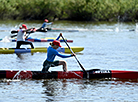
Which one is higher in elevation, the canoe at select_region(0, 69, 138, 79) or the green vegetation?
the green vegetation

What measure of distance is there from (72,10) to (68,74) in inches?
2799

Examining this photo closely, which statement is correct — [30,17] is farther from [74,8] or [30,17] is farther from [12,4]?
[74,8]

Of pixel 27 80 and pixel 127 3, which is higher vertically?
pixel 127 3

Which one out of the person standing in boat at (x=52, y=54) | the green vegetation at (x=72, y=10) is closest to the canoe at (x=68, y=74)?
the person standing in boat at (x=52, y=54)

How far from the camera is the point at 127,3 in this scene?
83438 millimetres

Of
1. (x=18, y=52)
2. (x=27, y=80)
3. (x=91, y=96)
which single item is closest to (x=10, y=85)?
(x=27, y=80)

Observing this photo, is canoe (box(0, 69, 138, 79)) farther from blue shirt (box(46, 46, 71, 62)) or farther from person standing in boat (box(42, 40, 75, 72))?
blue shirt (box(46, 46, 71, 62))

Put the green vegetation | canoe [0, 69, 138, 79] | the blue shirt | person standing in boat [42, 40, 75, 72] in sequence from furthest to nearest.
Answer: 1. the green vegetation
2. canoe [0, 69, 138, 79]
3. the blue shirt
4. person standing in boat [42, 40, 75, 72]

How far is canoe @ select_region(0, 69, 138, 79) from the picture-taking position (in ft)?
50.1

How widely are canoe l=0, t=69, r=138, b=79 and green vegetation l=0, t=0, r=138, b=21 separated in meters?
66.4

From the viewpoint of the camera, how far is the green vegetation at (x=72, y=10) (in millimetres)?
82125

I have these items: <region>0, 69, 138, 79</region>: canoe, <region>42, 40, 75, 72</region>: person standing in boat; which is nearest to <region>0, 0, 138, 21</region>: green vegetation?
<region>0, 69, 138, 79</region>: canoe

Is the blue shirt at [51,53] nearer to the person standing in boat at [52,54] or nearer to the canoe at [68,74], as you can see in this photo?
the person standing in boat at [52,54]

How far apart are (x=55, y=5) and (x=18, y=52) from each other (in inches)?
2558
